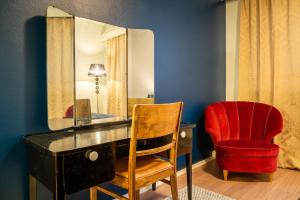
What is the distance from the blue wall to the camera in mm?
1488

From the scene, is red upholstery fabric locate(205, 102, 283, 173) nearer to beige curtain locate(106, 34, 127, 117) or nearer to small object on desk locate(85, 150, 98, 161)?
beige curtain locate(106, 34, 127, 117)

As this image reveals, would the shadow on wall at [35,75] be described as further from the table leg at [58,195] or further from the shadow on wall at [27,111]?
the table leg at [58,195]

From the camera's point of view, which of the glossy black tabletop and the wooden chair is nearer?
the glossy black tabletop

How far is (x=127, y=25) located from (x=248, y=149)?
5.44ft

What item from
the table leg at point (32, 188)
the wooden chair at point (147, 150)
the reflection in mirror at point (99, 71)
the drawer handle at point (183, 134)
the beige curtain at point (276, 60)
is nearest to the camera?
the wooden chair at point (147, 150)

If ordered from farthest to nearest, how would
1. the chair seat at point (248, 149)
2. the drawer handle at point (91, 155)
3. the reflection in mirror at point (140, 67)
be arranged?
the chair seat at point (248, 149) → the reflection in mirror at point (140, 67) → the drawer handle at point (91, 155)

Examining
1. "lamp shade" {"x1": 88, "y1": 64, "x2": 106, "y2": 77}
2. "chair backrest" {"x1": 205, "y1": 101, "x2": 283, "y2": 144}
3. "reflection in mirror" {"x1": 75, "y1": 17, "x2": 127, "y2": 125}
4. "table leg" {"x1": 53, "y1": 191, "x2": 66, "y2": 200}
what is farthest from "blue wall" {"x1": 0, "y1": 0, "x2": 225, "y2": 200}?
"table leg" {"x1": 53, "y1": 191, "x2": 66, "y2": 200}

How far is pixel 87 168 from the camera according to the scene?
4.36 ft

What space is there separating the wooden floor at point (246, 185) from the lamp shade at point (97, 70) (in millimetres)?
1168

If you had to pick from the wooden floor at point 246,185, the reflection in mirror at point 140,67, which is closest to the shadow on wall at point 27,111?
the reflection in mirror at point 140,67

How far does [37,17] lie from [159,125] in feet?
3.40

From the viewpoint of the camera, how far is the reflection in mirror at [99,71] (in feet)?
5.98

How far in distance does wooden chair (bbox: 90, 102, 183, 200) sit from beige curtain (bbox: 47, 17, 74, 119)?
562 millimetres

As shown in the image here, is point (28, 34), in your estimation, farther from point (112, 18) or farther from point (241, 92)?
point (241, 92)
